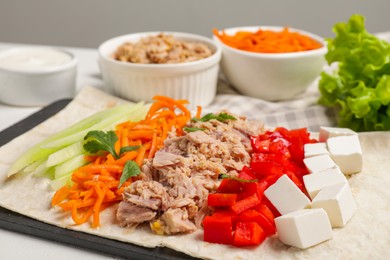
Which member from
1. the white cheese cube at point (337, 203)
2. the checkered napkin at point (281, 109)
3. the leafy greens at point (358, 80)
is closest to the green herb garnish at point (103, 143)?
the white cheese cube at point (337, 203)

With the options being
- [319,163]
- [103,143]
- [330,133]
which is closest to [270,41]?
[330,133]

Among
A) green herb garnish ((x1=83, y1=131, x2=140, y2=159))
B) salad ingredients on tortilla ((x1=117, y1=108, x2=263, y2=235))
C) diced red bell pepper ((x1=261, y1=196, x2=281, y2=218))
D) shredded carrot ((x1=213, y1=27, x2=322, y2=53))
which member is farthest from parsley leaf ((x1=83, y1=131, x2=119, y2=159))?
shredded carrot ((x1=213, y1=27, x2=322, y2=53))

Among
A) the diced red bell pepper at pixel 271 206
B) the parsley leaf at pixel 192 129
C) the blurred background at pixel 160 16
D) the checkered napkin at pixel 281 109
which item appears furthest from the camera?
the blurred background at pixel 160 16

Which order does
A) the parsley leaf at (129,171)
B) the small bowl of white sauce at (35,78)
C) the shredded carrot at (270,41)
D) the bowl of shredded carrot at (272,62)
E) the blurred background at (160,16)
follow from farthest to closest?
the blurred background at (160,16) < the shredded carrot at (270,41) < the bowl of shredded carrot at (272,62) < the small bowl of white sauce at (35,78) < the parsley leaf at (129,171)

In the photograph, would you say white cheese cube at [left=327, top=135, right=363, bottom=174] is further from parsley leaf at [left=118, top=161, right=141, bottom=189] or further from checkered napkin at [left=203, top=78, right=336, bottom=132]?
parsley leaf at [left=118, top=161, right=141, bottom=189]

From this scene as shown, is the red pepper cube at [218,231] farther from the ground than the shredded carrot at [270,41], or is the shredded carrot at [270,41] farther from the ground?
the shredded carrot at [270,41]

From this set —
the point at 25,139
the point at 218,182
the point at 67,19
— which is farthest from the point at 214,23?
the point at 218,182

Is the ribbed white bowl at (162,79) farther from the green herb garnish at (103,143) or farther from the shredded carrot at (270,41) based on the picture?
the green herb garnish at (103,143)
